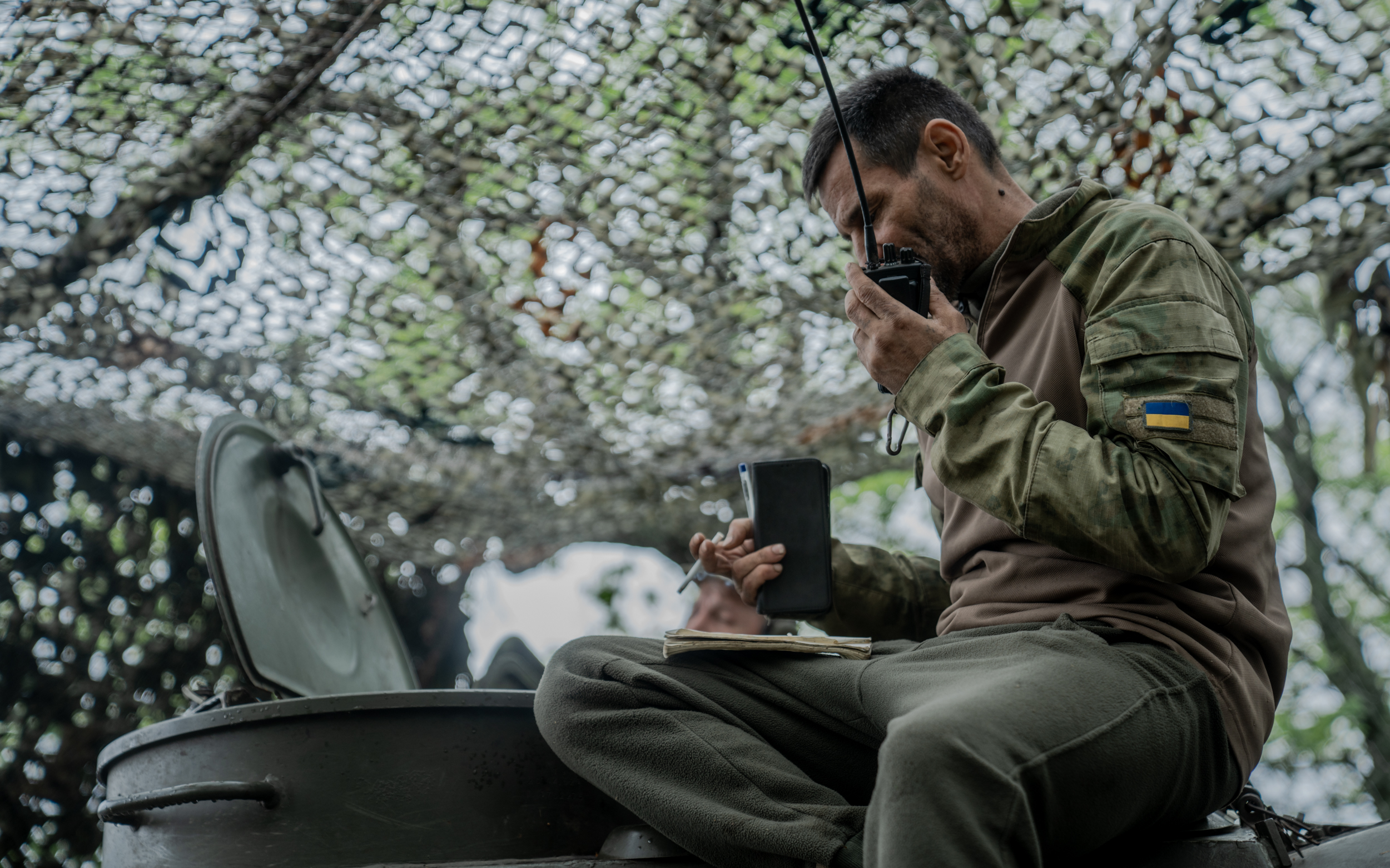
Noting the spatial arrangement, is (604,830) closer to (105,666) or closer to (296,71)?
(296,71)

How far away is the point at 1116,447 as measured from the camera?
4.45 feet

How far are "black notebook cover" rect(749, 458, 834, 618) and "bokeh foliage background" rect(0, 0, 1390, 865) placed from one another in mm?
1160

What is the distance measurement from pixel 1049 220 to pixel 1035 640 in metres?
0.73

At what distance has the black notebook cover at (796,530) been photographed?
6.62ft

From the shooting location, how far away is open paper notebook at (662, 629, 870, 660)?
1.67m

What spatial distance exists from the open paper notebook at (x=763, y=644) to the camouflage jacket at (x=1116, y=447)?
189 millimetres

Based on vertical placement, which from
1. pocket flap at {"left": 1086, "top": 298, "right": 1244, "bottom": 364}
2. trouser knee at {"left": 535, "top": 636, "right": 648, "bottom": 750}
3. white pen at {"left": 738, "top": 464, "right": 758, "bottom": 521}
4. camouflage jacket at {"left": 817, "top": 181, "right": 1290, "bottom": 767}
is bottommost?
trouser knee at {"left": 535, "top": 636, "right": 648, "bottom": 750}

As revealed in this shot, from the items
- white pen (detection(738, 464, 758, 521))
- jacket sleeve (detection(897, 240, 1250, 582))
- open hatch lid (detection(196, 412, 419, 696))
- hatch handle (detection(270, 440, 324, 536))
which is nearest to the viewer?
jacket sleeve (detection(897, 240, 1250, 582))

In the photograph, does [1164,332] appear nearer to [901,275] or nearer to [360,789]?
[901,275]

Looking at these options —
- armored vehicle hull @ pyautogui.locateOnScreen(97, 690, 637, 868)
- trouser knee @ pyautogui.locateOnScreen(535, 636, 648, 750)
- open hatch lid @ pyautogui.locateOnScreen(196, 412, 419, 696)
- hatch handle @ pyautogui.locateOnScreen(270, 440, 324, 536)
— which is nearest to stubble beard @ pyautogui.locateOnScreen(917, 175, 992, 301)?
trouser knee @ pyautogui.locateOnScreen(535, 636, 648, 750)

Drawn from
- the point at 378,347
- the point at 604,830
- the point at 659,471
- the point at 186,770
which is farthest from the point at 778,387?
the point at 186,770

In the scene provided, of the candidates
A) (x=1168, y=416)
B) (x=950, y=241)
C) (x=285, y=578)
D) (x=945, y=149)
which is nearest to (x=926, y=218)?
(x=950, y=241)

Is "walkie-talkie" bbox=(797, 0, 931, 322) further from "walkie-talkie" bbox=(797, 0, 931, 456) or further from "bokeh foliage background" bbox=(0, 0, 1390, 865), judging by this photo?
"bokeh foliage background" bbox=(0, 0, 1390, 865)

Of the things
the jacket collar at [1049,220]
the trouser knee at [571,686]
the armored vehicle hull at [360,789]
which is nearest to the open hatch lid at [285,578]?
the armored vehicle hull at [360,789]
